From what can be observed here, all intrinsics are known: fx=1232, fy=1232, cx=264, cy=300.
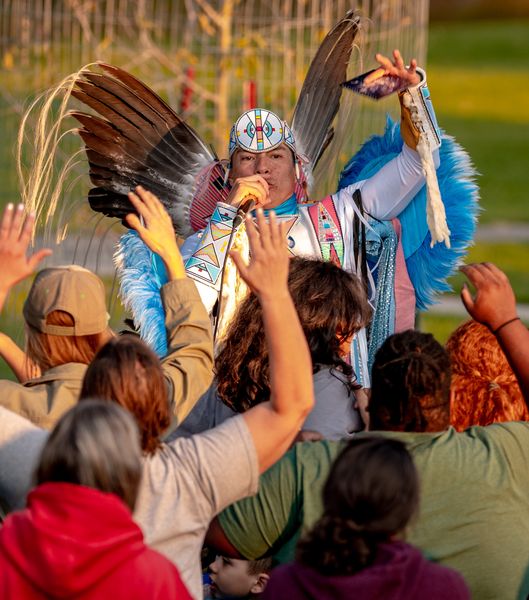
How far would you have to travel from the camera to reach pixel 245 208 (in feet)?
14.8

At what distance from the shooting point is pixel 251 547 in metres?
3.02

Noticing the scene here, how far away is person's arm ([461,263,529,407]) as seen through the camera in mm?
3137

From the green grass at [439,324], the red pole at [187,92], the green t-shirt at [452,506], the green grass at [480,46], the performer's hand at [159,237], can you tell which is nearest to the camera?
the green t-shirt at [452,506]

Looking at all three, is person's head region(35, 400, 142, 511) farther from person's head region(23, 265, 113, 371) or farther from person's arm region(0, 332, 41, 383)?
person's arm region(0, 332, 41, 383)

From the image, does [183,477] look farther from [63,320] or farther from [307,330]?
[307,330]

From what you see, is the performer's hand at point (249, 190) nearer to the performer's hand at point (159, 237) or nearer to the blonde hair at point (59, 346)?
the performer's hand at point (159, 237)

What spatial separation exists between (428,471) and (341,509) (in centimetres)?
55

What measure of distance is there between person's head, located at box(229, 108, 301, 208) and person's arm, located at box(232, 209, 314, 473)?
1.92 metres

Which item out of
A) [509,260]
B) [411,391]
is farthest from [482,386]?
[509,260]

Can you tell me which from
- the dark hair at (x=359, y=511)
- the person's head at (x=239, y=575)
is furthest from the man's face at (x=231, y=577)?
the dark hair at (x=359, y=511)

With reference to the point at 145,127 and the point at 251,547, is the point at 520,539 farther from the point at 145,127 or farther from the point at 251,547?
the point at 145,127

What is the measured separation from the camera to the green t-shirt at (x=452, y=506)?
115 inches

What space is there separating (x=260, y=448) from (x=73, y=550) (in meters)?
0.57

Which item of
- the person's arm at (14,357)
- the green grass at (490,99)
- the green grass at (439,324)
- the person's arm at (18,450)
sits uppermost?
the person's arm at (18,450)
